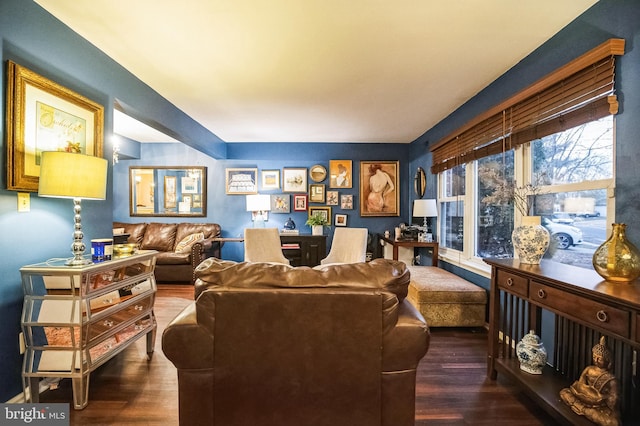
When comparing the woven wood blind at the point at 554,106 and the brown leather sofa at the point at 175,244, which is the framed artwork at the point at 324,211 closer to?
the brown leather sofa at the point at 175,244

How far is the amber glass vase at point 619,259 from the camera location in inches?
51.7

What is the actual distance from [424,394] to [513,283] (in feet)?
2.97

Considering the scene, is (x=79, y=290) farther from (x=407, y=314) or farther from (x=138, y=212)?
(x=138, y=212)

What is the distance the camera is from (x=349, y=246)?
12.7 ft

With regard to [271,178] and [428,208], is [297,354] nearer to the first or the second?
[428,208]

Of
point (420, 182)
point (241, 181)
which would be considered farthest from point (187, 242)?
point (420, 182)

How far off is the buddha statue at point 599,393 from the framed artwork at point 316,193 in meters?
4.29

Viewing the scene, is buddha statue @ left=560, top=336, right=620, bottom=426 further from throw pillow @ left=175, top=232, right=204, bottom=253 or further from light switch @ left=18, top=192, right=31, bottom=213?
throw pillow @ left=175, top=232, right=204, bottom=253

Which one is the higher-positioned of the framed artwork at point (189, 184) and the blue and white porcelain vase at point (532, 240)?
the framed artwork at point (189, 184)

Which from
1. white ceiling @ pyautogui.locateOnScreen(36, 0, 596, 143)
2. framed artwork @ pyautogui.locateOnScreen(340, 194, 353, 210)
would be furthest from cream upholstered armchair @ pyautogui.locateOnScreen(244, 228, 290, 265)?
framed artwork @ pyautogui.locateOnScreen(340, 194, 353, 210)

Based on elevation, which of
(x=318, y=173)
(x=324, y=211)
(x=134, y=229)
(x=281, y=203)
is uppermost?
(x=318, y=173)

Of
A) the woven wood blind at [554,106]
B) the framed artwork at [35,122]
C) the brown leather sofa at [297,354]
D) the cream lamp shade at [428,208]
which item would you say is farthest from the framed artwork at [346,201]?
the brown leather sofa at [297,354]

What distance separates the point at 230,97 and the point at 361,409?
3119 mm

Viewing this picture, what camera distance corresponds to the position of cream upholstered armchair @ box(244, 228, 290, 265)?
3807 mm
